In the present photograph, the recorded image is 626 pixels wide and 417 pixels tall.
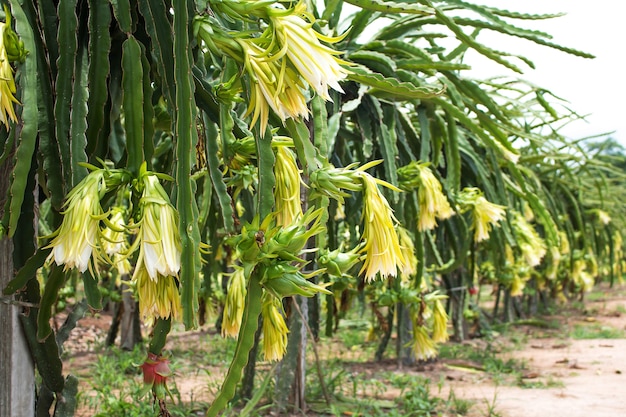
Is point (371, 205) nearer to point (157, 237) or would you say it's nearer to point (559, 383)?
point (157, 237)

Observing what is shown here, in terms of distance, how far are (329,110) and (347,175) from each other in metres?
0.86

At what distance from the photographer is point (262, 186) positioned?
0.78m

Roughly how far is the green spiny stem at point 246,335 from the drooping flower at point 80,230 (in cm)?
18

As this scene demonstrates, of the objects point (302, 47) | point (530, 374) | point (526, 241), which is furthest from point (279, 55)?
point (530, 374)

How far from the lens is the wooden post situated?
104 centimetres

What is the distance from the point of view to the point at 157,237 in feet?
2.25

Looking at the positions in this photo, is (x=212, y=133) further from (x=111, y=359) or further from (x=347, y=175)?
(x=111, y=359)

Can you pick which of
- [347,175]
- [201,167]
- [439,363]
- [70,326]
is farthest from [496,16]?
[439,363]

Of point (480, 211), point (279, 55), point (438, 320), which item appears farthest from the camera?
point (438, 320)

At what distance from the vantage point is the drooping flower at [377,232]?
31.2 inches

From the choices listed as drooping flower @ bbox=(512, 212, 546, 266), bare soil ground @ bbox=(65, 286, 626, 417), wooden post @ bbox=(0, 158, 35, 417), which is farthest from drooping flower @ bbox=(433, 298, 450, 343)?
wooden post @ bbox=(0, 158, 35, 417)

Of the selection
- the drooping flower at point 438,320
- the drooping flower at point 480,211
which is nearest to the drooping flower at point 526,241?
the drooping flower at point 438,320

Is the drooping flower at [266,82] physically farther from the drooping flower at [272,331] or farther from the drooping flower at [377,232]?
the drooping flower at [272,331]

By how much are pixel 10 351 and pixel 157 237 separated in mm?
539
